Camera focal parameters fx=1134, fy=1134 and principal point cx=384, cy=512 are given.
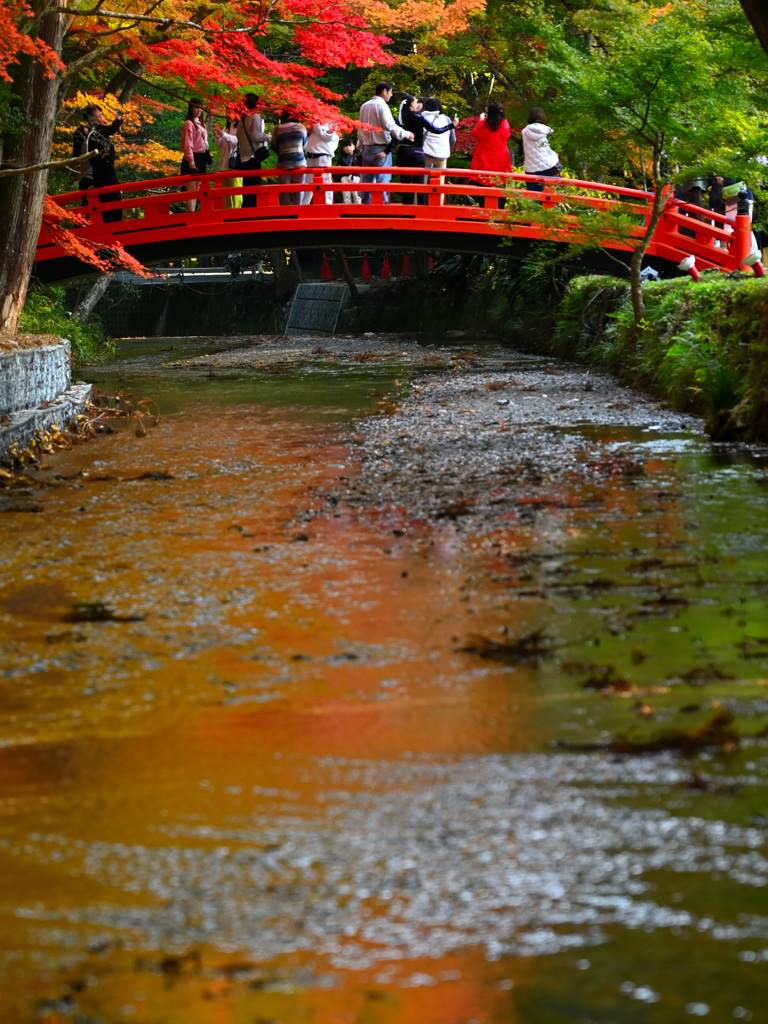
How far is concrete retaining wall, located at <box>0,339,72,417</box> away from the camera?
998 cm

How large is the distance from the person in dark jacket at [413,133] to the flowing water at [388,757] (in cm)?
1213

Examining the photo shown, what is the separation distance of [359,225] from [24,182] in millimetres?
6449

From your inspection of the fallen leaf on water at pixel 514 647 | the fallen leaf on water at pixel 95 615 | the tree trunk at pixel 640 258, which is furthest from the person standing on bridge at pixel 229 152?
the fallen leaf on water at pixel 514 647

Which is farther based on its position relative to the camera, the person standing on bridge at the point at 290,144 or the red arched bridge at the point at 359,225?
the person standing on bridge at the point at 290,144

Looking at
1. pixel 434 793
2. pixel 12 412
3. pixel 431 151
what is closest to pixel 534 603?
pixel 434 793

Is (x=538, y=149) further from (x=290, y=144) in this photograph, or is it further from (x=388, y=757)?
(x=388, y=757)

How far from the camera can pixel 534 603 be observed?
5.30 meters

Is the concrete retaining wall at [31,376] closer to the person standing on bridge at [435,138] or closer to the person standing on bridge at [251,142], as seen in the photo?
the person standing on bridge at [251,142]

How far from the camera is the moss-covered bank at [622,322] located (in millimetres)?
9828

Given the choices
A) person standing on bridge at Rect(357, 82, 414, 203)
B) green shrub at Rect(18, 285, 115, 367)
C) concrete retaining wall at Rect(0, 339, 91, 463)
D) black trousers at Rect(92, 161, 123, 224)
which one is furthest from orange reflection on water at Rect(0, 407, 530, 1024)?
person standing on bridge at Rect(357, 82, 414, 203)

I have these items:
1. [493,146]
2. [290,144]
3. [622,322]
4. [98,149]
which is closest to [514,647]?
[622,322]

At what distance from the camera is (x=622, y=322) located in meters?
15.1

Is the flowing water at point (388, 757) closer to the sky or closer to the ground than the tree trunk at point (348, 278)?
closer to the ground

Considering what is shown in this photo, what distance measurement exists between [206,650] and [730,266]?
14349mm
